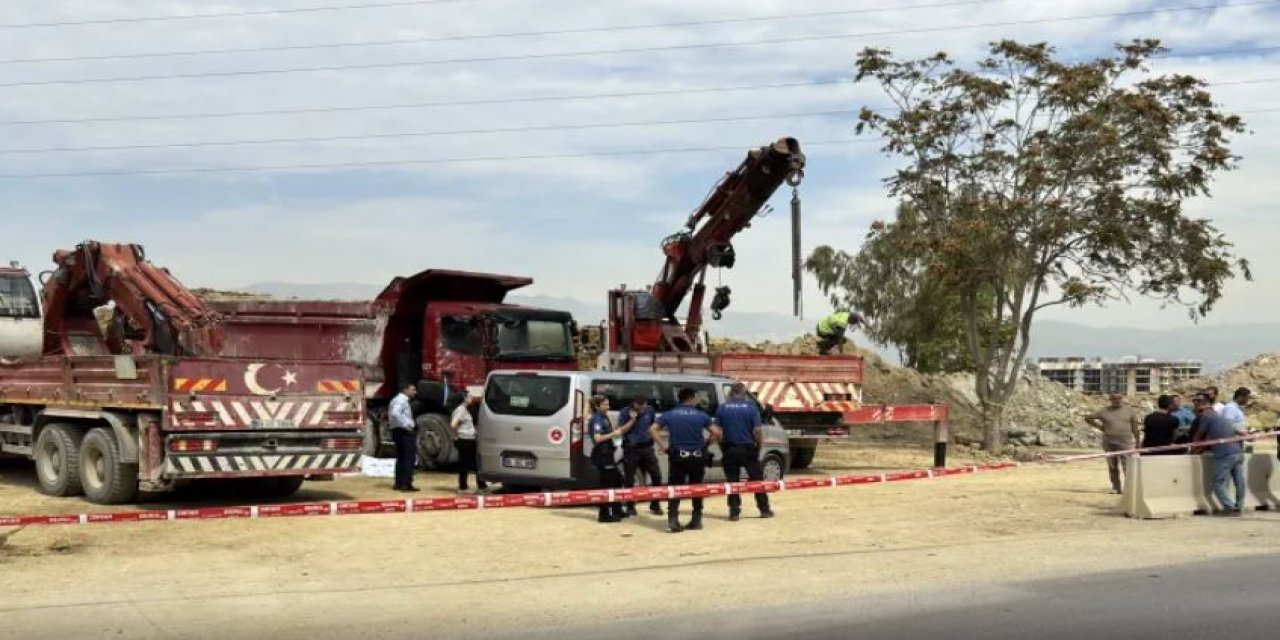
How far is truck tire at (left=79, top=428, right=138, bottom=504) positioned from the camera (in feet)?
49.0

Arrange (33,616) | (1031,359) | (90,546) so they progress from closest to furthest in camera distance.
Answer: (33,616), (90,546), (1031,359)

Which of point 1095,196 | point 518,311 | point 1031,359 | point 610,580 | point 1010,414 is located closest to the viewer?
point 610,580

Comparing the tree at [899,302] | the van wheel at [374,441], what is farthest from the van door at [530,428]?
the tree at [899,302]

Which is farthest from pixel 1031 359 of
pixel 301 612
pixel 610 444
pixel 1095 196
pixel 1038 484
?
pixel 301 612

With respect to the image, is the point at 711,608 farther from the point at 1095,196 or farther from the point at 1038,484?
the point at 1095,196

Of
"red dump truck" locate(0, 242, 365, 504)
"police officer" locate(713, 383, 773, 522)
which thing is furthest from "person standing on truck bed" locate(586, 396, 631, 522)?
"red dump truck" locate(0, 242, 365, 504)

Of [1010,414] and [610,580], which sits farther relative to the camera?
[1010,414]

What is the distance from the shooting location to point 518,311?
21250mm

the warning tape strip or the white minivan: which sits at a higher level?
the white minivan

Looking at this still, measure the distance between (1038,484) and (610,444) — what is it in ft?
27.4

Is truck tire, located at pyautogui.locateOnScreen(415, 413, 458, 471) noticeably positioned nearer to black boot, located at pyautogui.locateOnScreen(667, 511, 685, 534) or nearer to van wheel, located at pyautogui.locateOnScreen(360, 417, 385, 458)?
van wheel, located at pyautogui.locateOnScreen(360, 417, 385, 458)

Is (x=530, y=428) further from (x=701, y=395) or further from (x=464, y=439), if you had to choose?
(x=701, y=395)

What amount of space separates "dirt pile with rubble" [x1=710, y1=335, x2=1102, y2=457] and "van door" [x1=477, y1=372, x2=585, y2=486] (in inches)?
579

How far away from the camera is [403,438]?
56.9 ft
